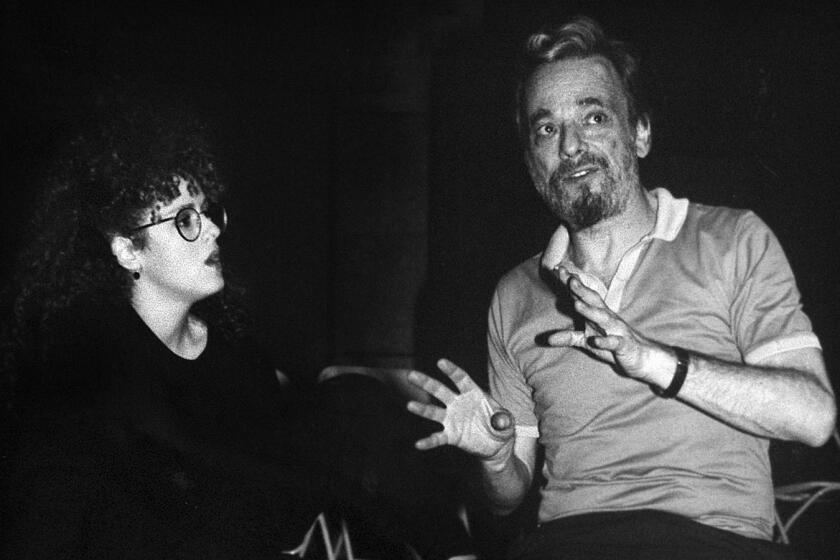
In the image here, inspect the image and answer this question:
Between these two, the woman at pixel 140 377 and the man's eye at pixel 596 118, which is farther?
the man's eye at pixel 596 118

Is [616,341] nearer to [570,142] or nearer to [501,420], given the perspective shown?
[501,420]

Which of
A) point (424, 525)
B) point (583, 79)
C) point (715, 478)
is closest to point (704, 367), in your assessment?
point (715, 478)

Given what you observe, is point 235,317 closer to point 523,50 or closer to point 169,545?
point 169,545

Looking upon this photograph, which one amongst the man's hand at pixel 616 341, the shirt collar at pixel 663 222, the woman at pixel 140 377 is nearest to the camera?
the man's hand at pixel 616 341

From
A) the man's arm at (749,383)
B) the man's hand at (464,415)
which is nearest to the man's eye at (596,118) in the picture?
the man's arm at (749,383)

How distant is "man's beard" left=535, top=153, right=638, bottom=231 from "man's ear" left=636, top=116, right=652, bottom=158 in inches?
2.5

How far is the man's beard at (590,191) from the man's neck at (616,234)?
14 millimetres

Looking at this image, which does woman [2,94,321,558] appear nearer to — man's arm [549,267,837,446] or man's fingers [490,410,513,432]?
man's fingers [490,410,513,432]

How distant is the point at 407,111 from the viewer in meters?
1.74

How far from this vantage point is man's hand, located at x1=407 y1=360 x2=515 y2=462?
116 centimetres

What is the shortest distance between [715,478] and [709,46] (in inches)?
33.8

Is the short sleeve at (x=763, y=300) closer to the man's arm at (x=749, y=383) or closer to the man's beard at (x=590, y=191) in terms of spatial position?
the man's arm at (x=749, y=383)

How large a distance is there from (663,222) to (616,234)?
0.28 ft

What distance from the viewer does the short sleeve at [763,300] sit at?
3.52 feet
